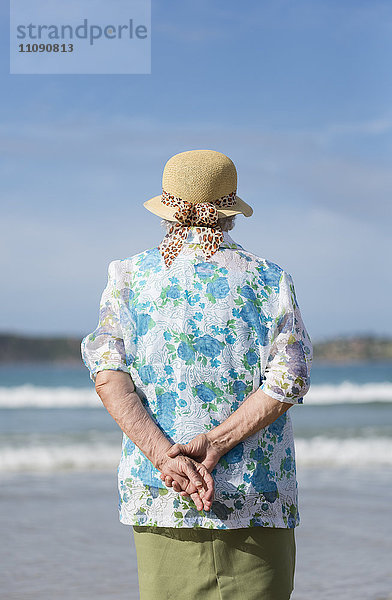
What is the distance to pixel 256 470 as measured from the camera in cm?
170

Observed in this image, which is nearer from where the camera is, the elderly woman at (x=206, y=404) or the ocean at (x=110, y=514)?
the elderly woman at (x=206, y=404)

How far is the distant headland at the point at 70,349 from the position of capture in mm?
28500

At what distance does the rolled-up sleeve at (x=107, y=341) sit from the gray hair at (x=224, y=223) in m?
0.15

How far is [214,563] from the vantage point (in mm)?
1703

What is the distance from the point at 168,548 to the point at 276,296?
0.61m

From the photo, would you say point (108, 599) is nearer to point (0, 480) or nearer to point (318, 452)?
point (0, 480)

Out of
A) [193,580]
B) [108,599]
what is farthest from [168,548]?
[108,599]

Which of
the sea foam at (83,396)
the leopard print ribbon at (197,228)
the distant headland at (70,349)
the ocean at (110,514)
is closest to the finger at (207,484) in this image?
the leopard print ribbon at (197,228)

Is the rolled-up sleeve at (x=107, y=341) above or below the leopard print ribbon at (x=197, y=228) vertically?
below

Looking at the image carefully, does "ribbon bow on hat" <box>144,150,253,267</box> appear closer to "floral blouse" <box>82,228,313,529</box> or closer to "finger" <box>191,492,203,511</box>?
"floral blouse" <box>82,228,313,529</box>

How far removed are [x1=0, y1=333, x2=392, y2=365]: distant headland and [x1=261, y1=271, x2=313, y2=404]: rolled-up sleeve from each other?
26.7 meters

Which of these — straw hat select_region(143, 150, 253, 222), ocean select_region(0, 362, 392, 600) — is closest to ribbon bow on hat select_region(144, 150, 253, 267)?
straw hat select_region(143, 150, 253, 222)

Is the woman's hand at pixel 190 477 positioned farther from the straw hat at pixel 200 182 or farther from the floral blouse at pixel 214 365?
the straw hat at pixel 200 182

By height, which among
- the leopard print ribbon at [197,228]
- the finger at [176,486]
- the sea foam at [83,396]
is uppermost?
the leopard print ribbon at [197,228]
